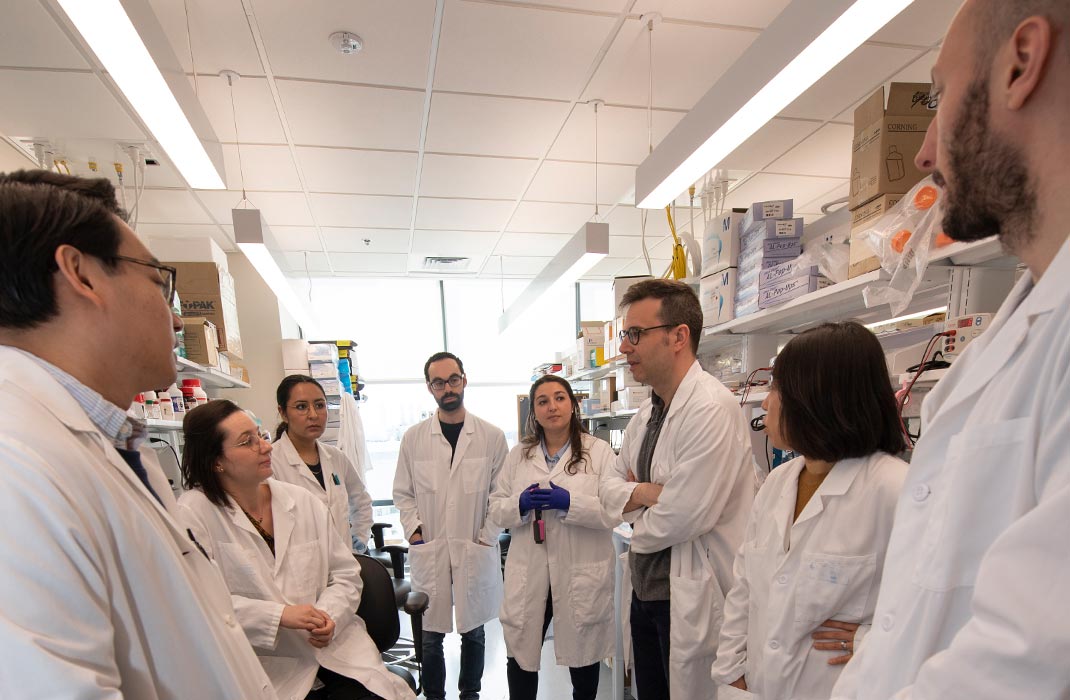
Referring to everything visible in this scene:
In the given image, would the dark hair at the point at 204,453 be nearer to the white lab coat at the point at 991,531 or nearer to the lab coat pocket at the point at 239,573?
the lab coat pocket at the point at 239,573

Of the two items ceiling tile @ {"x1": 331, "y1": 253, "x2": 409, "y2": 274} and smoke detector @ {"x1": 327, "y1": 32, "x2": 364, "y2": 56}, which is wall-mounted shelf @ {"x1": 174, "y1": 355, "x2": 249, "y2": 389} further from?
ceiling tile @ {"x1": 331, "y1": 253, "x2": 409, "y2": 274}

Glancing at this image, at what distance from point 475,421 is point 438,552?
0.72m

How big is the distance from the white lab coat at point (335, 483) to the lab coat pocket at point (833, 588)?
74.8 inches

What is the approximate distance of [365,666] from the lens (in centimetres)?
162

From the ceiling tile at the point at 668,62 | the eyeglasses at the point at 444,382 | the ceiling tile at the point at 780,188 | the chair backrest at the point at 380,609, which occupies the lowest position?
the chair backrest at the point at 380,609

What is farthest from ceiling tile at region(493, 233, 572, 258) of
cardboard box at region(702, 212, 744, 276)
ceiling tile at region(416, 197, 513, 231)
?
cardboard box at region(702, 212, 744, 276)

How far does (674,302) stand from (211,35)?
2.26m

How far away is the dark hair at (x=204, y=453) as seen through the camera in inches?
66.6

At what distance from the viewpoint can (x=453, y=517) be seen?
2.75 metres

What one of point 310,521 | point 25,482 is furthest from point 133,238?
point 310,521

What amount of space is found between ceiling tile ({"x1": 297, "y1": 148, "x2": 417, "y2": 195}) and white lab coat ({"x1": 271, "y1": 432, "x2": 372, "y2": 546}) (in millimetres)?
1793

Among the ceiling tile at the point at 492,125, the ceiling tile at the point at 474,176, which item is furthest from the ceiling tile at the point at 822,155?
the ceiling tile at the point at 474,176

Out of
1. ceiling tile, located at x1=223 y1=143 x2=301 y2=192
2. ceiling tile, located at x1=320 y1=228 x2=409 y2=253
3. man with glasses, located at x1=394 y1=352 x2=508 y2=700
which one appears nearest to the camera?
man with glasses, located at x1=394 y1=352 x2=508 y2=700

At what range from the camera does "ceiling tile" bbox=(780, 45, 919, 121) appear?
247 cm
